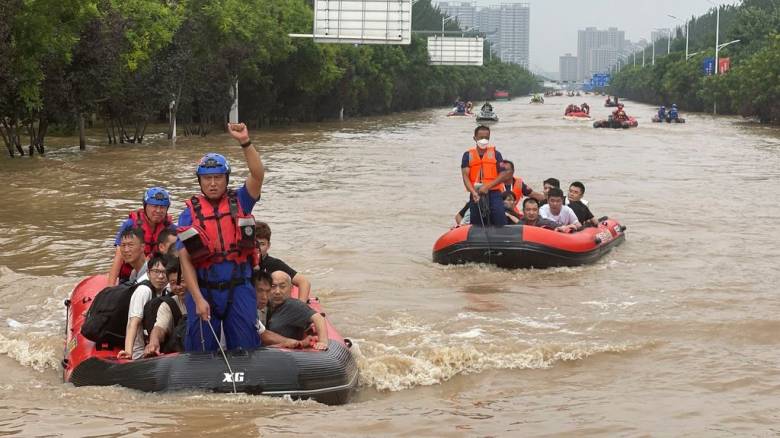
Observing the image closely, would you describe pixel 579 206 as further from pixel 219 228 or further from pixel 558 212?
pixel 219 228

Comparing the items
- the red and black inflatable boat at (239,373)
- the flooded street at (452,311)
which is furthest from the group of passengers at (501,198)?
the red and black inflatable boat at (239,373)

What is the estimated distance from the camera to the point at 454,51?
231 ft

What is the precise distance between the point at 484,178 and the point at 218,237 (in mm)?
6964

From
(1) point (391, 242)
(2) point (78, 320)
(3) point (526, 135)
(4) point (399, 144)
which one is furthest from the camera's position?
(3) point (526, 135)

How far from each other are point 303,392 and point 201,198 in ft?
5.15

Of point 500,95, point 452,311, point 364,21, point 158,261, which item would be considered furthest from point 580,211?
point 500,95

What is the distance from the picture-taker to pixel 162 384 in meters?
7.71

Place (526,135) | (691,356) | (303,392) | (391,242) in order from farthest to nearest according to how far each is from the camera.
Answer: (526,135) < (391,242) < (691,356) < (303,392)

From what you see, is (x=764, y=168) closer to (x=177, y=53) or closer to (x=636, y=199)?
(x=636, y=199)

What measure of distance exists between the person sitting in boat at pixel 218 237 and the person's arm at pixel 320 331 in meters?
0.85

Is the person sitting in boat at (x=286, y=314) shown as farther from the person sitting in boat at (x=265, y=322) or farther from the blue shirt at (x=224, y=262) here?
the blue shirt at (x=224, y=262)

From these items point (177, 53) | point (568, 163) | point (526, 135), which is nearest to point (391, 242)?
point (568, 163)

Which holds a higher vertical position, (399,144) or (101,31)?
(101,31)

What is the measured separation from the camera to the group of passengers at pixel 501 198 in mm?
13758
